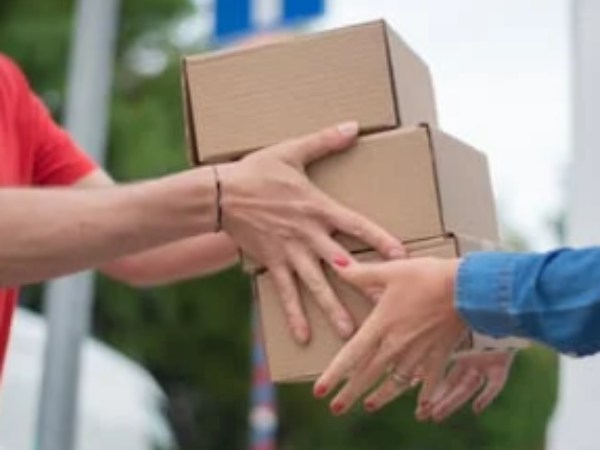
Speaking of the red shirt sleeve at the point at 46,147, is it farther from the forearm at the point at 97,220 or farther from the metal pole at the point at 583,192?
the metal pole at the point at 583,192

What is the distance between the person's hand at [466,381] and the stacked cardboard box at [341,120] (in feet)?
0.53

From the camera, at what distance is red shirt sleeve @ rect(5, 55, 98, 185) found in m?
2.38

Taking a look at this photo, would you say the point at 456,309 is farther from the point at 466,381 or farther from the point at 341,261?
the point at 466,381

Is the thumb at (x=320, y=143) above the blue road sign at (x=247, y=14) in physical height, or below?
below

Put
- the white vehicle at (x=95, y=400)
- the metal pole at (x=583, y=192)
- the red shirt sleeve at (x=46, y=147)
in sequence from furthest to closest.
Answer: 1. the white vehicle at (x=95, y=400)
2. the red shirt sleeve at (x=46, y=147)
3. the metal pole at (x=583, y=192)

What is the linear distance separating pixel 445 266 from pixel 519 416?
33.4ft

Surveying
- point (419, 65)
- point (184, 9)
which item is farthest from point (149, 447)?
point (184, 9)

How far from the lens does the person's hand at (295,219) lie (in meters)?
1.67

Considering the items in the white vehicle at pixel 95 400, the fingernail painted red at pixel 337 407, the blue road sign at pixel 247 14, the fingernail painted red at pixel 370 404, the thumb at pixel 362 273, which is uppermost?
the blue road sign at pixel 247 14

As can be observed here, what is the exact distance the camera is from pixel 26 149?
92.9 inches

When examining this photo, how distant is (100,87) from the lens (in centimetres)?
282

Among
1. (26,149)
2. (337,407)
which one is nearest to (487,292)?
(337,407)

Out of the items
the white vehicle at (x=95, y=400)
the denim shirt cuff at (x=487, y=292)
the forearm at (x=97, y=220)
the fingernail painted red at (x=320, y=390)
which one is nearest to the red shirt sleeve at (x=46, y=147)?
the forearm at (x=97, y=220)

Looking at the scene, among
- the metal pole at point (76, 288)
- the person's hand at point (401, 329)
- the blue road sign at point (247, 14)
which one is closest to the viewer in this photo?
the person's hand at point (401, 329)
